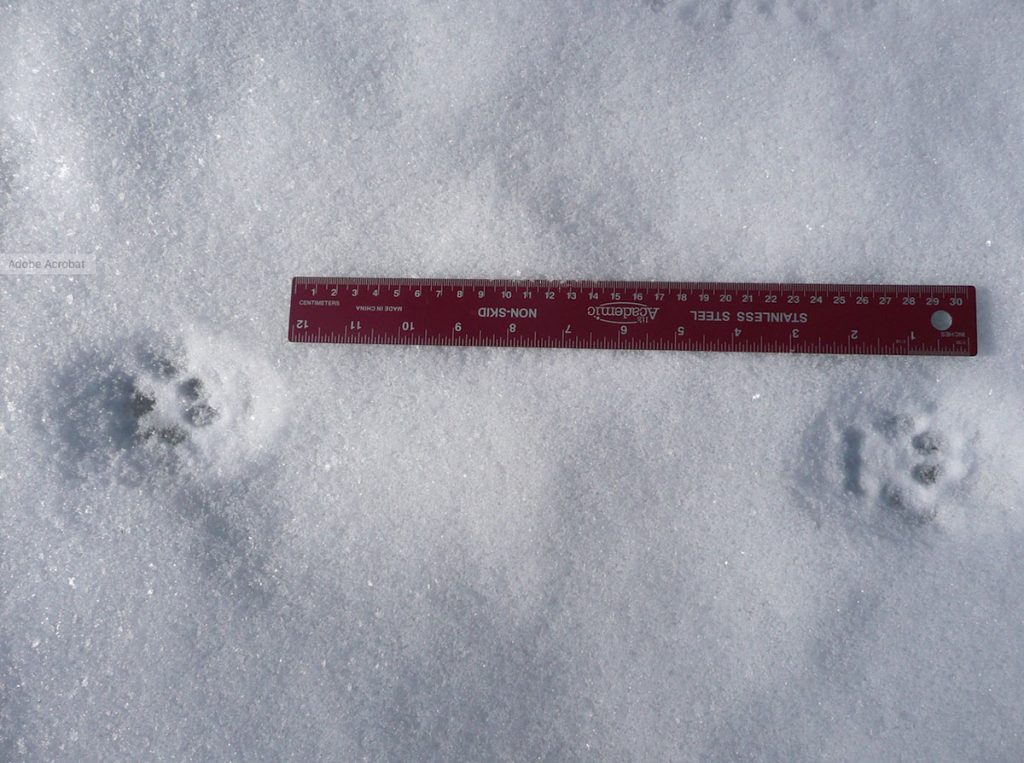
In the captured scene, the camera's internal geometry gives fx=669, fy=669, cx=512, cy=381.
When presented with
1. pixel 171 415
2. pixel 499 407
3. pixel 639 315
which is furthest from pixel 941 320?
pixel 171 415

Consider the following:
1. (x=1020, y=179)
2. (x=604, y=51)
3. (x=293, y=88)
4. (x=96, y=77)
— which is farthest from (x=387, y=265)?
(x=1020, y=179)

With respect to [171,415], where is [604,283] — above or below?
above

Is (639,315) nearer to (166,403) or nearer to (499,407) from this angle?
(499,407)

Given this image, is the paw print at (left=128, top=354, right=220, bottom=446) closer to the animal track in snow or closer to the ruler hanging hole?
the animal track in snow

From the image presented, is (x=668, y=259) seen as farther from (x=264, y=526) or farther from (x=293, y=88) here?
(x=264, y=526)

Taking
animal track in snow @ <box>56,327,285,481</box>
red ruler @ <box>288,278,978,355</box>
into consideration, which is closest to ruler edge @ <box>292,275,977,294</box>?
red ruler @ <box>288,278,978,355</box>

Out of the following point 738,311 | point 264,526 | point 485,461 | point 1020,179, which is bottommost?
point 264,526

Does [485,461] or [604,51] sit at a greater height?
[604,51]
